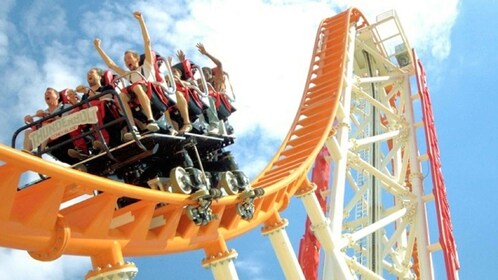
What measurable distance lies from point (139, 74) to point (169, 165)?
795 millimetres

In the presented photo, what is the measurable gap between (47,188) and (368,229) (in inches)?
213

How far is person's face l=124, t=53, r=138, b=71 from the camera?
5586 millimetres

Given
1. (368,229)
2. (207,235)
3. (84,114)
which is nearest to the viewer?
(84,114)

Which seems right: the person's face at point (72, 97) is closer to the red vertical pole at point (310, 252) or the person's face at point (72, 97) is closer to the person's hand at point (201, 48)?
the person's hand at point (201, 48)

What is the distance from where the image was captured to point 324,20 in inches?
499

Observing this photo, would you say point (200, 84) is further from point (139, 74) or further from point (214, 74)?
point (139, 74)

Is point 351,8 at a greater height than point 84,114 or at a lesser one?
greater

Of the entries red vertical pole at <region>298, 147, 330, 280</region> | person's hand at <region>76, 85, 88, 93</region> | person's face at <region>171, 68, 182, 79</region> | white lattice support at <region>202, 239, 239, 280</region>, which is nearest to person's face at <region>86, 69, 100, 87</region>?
person's hand at <region>76, 85, 88, 93</region>

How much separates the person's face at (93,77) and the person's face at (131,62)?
0.25 m

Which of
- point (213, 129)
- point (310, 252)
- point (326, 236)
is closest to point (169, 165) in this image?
point (213, 129)

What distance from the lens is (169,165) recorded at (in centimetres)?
575

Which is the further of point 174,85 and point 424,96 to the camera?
point 424,96

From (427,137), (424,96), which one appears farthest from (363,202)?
(424,96)

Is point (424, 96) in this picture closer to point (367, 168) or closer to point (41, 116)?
point (367, 168)
